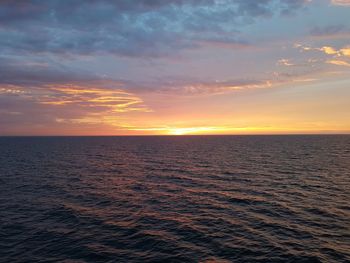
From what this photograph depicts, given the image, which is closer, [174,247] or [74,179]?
[174,247]

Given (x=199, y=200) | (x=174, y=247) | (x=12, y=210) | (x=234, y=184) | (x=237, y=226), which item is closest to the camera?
(x=174, y=247)

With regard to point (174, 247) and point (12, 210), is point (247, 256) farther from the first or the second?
point (12, 210)

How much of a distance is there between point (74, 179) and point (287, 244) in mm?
45335

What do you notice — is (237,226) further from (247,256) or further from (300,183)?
(300,183)

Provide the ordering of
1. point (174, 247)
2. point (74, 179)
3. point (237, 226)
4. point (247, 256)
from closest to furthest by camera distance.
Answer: point (247, 256)
point (174, 247)
point (237, 226)
point (74, 179)

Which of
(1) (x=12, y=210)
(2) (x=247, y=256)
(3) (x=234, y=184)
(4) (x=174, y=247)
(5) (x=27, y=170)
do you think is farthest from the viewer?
(5) (x=27, y=170)

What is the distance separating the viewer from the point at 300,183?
170 feet

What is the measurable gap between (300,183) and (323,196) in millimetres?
10084

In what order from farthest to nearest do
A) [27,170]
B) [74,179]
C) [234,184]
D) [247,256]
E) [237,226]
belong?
[27,170]
[74,179]
[234,184]
[237,226]
[247,256]

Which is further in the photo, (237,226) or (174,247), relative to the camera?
(237,226)

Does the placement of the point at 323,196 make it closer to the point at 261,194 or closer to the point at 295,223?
the point at 261,194

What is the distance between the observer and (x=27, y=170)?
7175 centimetres

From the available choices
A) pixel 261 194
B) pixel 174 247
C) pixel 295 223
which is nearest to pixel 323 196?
pixel 261 194

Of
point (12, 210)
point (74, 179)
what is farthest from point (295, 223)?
point (74, 179)
